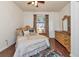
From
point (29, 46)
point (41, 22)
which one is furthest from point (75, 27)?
point (41, 22)

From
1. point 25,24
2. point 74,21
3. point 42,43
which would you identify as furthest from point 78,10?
point 25,24

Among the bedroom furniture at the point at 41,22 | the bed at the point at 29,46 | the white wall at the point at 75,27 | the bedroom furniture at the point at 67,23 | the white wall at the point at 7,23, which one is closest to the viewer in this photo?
the white wall at the point at 75,27

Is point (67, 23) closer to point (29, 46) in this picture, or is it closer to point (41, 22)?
point (41, 22)

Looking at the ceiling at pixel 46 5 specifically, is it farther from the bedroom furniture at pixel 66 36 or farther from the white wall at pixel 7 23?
the bedroom furniture at pixel 66 36

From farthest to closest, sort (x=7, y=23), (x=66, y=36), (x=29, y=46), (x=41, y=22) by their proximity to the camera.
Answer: (x=41, y=22) → (x=7, y=23) → (x=66, y=36) → (x=29, y=46)

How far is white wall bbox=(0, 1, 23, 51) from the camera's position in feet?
14.0

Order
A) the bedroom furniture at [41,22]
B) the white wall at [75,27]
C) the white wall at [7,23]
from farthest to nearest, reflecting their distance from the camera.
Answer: the bedroom furniture at [41,22] < the white wall at [7,23] < the white wall at [75,27]

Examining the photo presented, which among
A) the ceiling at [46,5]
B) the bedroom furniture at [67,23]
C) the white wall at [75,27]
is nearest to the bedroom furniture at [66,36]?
the bedroom furniture at [67,23]

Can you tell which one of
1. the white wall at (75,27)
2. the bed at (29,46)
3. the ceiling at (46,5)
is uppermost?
the ceiling at (46,5)

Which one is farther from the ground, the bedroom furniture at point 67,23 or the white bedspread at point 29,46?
the bedroom furniture at point 67,23

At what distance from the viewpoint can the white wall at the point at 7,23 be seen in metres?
4.26

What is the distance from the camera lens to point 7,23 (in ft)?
15.3

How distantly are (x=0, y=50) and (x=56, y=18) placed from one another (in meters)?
3.95

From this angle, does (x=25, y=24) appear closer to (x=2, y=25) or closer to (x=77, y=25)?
(x=2, y=25)
